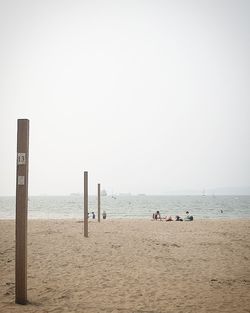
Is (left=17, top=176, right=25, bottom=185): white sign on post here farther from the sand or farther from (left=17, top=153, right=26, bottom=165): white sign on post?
the sand

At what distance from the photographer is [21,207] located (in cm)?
552

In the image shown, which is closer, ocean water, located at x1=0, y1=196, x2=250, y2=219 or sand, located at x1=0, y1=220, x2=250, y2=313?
sand, located at x1=0, y1=220, x2=250, y2=313

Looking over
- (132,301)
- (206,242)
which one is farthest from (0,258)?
(206,242)

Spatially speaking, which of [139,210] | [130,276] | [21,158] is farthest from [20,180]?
[139,210]

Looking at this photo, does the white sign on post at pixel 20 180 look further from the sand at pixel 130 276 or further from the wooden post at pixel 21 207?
the sand at pixel 130 276

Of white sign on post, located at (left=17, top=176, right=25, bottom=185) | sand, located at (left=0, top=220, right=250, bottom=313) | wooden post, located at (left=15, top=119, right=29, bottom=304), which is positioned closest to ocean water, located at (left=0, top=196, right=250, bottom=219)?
sand, located at (left=0, top=220, right=250, bottom=313)

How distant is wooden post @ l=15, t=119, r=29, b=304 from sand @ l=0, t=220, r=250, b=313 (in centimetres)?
44

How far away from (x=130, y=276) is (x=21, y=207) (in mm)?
3885

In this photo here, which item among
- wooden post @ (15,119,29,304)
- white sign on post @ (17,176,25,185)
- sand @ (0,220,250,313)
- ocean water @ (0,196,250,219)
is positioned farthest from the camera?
ocean water @ (0,196,250,219)

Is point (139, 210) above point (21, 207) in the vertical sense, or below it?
below

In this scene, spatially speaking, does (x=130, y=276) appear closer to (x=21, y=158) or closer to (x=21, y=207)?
(x=21, y=207)

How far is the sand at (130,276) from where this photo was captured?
19.3 ft

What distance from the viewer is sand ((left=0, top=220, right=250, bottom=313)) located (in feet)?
19.3

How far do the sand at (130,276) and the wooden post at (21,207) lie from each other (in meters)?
0.44
